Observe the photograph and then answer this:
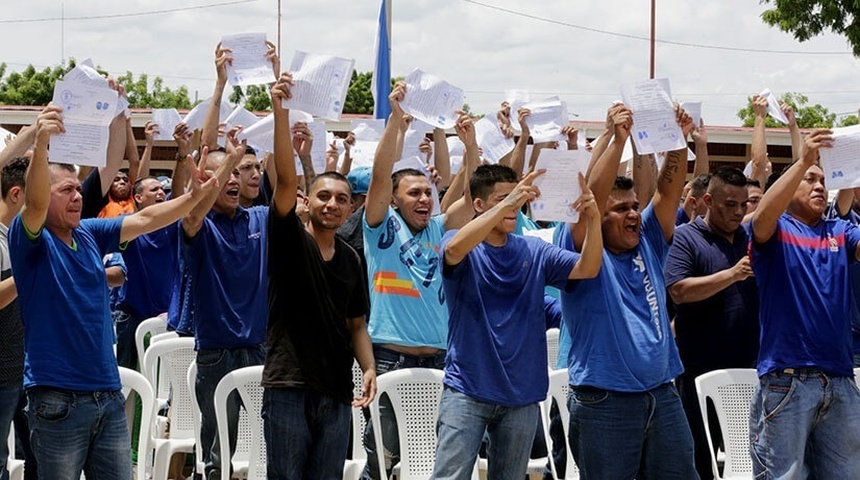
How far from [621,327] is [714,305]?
1.52m

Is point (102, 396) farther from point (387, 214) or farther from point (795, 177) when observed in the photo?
point (795, 177)

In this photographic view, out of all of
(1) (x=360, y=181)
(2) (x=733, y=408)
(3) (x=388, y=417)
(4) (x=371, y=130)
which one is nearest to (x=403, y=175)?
(1) (x=360, y=181)

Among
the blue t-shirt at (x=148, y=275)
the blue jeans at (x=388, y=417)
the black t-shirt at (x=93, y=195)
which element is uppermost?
the black t-shirt at (x=93, y=195)

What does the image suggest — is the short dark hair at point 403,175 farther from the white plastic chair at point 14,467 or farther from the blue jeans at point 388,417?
the white plastic chair at point 14,467

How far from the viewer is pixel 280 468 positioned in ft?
18.3

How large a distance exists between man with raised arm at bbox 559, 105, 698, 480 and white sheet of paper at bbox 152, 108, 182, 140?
4.31m

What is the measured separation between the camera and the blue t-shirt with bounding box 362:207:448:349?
6.68 meters

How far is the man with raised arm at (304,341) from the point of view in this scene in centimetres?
554

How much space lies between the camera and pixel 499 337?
18.3 ft

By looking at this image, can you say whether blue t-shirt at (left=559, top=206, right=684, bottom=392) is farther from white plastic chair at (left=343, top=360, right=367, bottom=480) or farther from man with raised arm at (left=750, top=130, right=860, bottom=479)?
white plastic chair at (left=343, top=360, right=367, bottom=480)

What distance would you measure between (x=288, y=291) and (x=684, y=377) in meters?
2.70

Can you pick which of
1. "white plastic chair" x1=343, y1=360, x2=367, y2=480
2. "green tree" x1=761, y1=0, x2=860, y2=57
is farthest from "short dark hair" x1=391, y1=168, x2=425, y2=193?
"green tree" x1=761, y1=0, x2=860, y2=57

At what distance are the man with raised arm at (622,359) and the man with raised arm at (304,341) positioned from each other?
1056 mm

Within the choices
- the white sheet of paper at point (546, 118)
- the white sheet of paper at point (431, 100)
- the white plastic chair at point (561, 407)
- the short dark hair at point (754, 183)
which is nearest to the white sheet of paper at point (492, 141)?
the white sheet of paper at point (546, 118)
